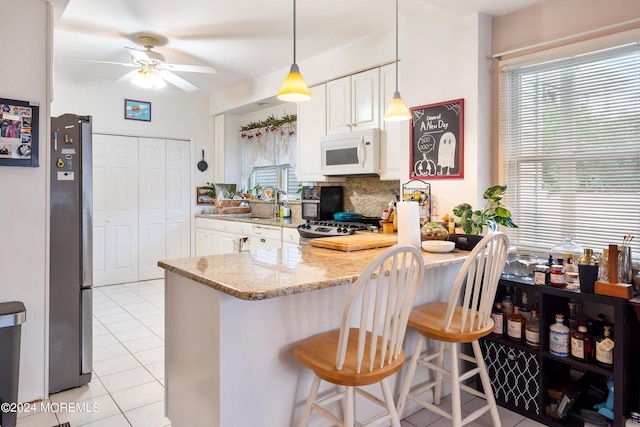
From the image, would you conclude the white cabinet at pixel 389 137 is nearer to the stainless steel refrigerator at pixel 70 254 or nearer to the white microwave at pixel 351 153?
the white microwave at pixel 351 153

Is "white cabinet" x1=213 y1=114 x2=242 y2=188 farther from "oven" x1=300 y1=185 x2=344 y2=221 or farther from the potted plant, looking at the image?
the potted plant

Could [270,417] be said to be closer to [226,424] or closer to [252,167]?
[226,424]

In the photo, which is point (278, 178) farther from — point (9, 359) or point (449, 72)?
point (9, 359)

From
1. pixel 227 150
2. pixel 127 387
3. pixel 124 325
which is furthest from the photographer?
pixel 227 150

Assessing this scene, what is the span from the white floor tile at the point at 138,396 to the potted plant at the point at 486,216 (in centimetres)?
215

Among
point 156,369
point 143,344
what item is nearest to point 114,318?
point 143,344

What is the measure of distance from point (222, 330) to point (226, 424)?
1.24 feet

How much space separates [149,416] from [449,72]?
293cm

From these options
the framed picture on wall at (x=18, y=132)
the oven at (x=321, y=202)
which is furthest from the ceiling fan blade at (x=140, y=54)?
the oven at (x=321, y=202)

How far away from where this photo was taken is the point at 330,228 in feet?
13.0

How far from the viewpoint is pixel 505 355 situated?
2391 millimetres

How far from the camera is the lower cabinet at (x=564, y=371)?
6.39 feet

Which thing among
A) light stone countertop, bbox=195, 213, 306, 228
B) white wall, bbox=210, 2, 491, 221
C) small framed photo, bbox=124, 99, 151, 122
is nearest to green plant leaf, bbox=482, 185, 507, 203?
white wall, bbox=210, 2, 491, 221

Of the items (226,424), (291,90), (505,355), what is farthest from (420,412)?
(291,90)
